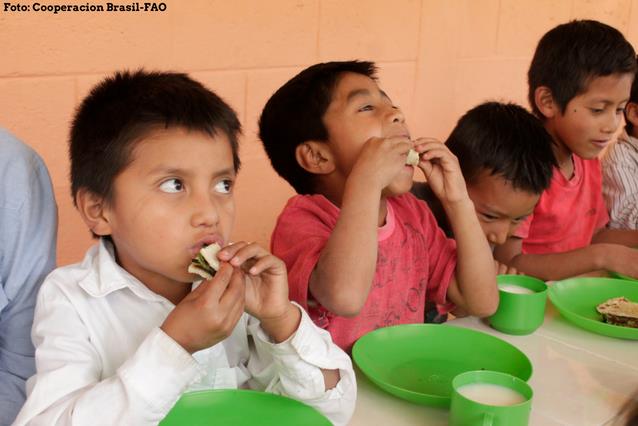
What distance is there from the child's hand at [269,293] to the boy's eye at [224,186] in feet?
0.35

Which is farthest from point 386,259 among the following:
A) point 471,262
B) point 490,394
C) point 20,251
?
point 20,251

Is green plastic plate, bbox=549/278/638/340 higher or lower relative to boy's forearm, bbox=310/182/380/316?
lower

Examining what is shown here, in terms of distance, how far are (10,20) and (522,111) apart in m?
1.45

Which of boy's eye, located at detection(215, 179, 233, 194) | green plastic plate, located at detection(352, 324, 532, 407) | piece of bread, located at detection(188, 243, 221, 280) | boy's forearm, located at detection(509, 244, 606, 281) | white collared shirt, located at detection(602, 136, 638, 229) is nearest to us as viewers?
piece of bread, located at detection(188, 243, 221, 280)

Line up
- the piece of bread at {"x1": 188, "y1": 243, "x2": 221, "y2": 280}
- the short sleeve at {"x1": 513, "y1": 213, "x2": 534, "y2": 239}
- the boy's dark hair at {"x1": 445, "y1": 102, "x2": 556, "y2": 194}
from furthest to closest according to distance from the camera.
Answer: the short sleeve at {"x1": 513, "y1": 213, "x2": 534, "y2": 239} → the boy's dark hair at {"x1": 445, "y1": 102, "x2": 556, "y2": 194} → the piece of bread at {"x1": 188, "y1": 243, "x2": 221, "y2": 280}

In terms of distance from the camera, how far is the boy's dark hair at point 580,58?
2.12 metres

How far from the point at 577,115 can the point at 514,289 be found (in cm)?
79

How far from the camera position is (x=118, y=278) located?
1.07 m

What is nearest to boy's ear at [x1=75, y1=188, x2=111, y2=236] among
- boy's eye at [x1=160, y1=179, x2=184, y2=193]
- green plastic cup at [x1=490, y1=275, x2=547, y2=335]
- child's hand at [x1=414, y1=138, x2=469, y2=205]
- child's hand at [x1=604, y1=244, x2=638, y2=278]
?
boy's eye at [x1=160, y1=179, x2=184, y2=193]

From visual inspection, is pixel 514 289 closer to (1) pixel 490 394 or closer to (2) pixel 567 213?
(1) pixel 490 394

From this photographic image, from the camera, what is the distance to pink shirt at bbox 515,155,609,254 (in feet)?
7.02

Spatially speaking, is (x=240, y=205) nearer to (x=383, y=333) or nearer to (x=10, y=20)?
(x=10, y=20)

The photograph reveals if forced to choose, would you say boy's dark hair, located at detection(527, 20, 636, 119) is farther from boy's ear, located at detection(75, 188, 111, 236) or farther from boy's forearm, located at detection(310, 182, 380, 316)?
boy's ear, located at detection(75, 188, 111, 236)

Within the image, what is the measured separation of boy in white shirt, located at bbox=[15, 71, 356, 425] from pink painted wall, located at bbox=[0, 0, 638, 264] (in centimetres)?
112
